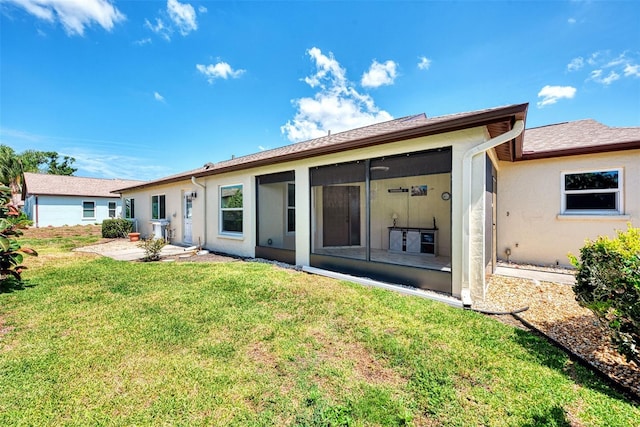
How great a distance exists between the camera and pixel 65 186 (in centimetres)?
2544

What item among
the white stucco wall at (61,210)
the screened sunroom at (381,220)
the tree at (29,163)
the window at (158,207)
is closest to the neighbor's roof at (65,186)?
the white stucco wall at (61,210)

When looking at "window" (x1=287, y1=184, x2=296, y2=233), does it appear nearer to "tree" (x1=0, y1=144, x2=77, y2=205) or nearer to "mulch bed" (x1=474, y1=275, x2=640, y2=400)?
"mulch bed" (x1=474, y1=275, x2=640, y2=400)

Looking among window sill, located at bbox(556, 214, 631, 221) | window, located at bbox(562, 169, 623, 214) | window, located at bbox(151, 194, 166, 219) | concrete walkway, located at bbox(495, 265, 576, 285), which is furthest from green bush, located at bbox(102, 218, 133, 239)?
window, located at bbox(562, 169, 623, 214)

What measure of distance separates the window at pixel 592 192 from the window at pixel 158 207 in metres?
16.6

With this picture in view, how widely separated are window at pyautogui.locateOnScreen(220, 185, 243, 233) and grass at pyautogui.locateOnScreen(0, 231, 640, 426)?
4.88m

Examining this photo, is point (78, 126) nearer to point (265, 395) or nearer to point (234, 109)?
point (234, 109)

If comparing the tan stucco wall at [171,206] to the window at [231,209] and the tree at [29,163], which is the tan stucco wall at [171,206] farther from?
the tree at [29,163]

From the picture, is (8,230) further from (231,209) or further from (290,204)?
(290,204)

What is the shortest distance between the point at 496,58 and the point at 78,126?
35.7 meters

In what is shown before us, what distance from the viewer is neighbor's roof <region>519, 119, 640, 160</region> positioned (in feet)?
22.3

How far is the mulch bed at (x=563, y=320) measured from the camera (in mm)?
2898

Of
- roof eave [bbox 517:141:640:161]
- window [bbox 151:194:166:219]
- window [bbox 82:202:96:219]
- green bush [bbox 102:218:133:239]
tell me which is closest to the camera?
roof eave [bbox 517:141:640:161]

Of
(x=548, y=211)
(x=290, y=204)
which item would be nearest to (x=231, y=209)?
(x=290, y=204)

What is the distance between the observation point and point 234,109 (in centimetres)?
1606
